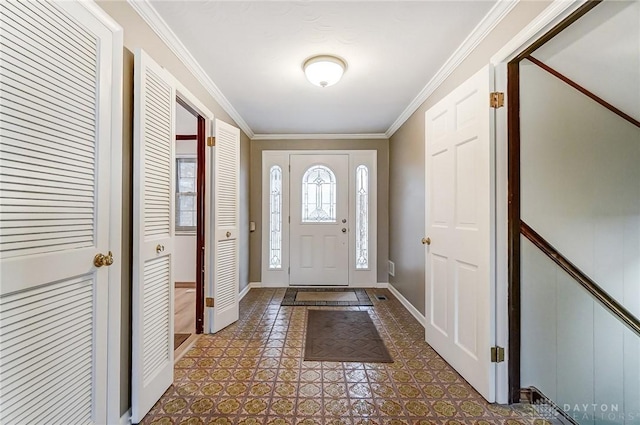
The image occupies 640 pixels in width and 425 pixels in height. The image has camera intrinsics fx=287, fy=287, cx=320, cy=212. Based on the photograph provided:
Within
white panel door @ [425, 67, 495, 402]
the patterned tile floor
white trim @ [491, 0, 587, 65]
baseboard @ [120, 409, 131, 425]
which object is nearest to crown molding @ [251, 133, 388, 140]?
white panel door @ [425, 67, 495, 402]

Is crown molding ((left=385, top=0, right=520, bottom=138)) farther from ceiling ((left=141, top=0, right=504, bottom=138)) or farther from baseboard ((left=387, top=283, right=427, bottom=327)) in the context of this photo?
baseboard ((left=387, top=283, right=427, bottom=327))

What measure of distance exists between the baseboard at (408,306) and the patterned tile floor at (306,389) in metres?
0.35

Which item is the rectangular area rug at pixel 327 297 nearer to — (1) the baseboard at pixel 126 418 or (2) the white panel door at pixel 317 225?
(2) the white panel door at pixel 317 225

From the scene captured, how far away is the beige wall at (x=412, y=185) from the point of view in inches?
74.2

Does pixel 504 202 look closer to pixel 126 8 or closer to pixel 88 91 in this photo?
pixel 88 91

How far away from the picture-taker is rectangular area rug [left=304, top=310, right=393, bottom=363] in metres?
2.19

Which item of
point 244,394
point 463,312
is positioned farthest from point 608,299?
point 244,394

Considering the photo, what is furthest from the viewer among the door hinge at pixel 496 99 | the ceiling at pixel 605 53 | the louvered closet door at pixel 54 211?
the door hinge at pixel 496 99

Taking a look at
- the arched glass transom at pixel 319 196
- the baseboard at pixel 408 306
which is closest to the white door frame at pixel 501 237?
the baseboard at pixel 408 306

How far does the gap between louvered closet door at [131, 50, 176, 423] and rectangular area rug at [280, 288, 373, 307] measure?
183 cm

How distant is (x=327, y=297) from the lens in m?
3.68

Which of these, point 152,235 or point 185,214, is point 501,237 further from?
point 185,214

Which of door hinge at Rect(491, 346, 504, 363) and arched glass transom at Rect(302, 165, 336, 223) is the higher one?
arched glass transom at Rect(302, 165, 336, 223)

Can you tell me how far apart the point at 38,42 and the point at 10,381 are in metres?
1.14
